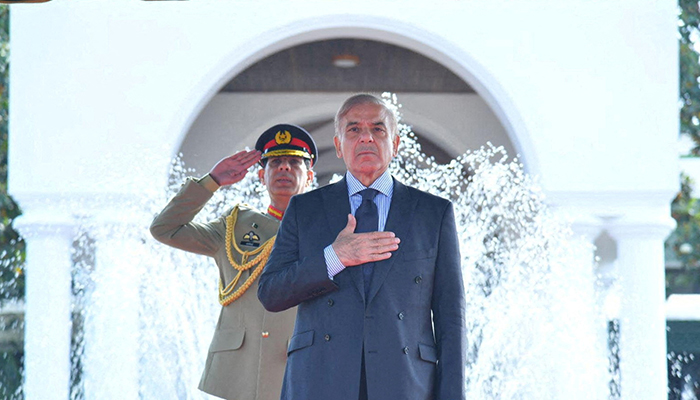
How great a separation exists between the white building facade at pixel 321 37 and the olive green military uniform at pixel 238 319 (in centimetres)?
367

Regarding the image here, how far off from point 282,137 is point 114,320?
12.5 ft

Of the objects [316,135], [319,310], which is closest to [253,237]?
[319,310]

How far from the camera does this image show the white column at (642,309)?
272 inches

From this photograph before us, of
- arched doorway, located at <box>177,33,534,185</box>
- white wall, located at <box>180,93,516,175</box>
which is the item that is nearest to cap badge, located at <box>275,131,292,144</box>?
arched doorway, located at <box>177,33,534,185</box>

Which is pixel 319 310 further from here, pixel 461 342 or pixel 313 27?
pixel 313 27

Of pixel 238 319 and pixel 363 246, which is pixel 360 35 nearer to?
pixel 238 319

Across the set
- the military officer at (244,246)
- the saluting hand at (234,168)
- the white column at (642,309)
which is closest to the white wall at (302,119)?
the white column at (642,309)

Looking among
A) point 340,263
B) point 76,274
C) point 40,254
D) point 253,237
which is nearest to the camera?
point 340,263

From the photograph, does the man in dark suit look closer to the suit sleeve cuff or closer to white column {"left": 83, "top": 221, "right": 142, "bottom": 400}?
the suit sleeve cuff

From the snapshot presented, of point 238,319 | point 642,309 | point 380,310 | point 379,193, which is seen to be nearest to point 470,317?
point 642,309

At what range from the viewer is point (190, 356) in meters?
6.56

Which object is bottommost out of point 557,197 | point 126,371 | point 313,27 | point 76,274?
point 126,371

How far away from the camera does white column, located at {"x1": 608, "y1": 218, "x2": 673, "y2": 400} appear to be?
690cm

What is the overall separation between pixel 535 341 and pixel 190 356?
208 cm
